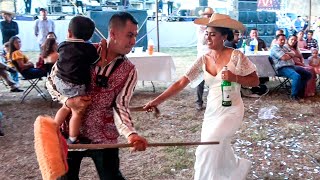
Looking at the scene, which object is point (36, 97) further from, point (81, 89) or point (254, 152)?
point (81, 89)

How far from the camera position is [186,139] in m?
5.19

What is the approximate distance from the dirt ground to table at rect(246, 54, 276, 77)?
47 cm

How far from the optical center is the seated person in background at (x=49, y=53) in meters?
6.80

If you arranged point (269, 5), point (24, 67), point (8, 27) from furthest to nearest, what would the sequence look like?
1. point (269, 5)
2. point (8, 27)
3. point (24, 67)

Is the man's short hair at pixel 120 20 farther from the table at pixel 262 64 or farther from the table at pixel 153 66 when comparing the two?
the table at pixel 262 64

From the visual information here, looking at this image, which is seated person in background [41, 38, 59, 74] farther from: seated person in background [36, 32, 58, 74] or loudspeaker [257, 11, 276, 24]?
loudspeaker [257, 11, 276, 24]

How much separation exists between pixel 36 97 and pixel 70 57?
19.5ft

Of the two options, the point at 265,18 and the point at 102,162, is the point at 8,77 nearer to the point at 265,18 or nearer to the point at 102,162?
the point at 102,162

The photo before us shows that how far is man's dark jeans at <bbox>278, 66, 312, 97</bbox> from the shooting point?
7.44 m

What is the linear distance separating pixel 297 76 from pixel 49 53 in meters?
4.54

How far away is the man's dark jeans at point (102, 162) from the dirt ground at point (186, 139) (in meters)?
1.63

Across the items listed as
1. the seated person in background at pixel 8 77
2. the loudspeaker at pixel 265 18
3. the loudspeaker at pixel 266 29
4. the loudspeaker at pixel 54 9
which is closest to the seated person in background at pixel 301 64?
the seated person in background at pixel 8 77

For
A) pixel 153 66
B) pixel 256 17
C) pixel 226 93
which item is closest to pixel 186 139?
pixel 226 93

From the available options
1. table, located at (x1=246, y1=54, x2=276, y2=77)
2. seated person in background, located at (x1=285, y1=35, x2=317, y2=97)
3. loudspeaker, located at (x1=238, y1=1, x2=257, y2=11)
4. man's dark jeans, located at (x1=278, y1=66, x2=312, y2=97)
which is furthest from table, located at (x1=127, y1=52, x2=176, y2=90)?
loudspeaker, located at (x1=238, y1=1, x2=257, y2=11)
